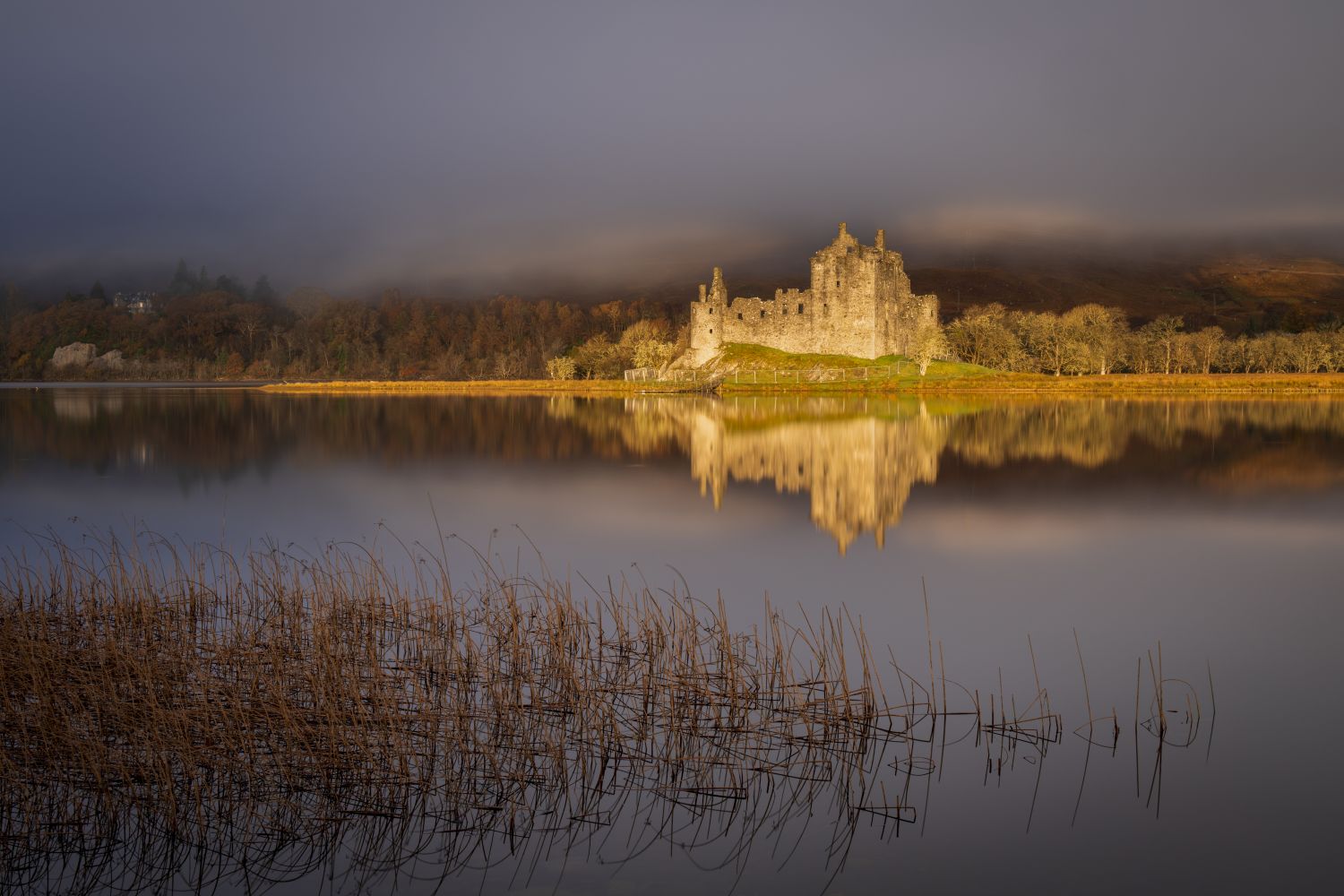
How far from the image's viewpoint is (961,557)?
15016mm

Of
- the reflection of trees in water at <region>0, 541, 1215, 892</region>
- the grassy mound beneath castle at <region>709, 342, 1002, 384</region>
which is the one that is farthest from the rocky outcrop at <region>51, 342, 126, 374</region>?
the reflection of trees in water at <region>0, 541, 1215, 892</region>

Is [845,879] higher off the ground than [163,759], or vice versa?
[163,759]

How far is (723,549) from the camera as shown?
1564 cm

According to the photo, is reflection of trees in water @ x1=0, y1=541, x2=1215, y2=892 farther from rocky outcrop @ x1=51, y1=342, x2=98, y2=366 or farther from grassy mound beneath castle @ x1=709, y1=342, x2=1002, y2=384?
rocky outcrop @ x1=51, y1=342, x2=98, y2=366

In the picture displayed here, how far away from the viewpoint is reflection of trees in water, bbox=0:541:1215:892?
601 centimetres

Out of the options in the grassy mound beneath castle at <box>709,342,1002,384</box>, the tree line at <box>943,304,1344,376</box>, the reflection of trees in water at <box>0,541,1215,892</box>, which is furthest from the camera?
the tree line at <box>943,304,1344,376</box>

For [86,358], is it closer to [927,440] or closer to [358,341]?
[358,341]

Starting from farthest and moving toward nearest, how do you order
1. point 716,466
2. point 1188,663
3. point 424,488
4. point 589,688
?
1. point 716,466
2. point 424,488
3. point 1188,663
4. point 589,688

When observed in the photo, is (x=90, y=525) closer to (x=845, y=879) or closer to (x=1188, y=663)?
(x=845, y=879)

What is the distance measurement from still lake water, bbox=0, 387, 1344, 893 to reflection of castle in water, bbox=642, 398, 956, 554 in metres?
0.19

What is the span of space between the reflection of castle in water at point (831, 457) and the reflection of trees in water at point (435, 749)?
7.73 m

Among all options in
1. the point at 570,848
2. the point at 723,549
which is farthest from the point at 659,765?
the point at 723,549

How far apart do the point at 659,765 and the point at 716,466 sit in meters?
20.7

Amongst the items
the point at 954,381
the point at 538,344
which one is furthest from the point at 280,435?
the point at 538,344
